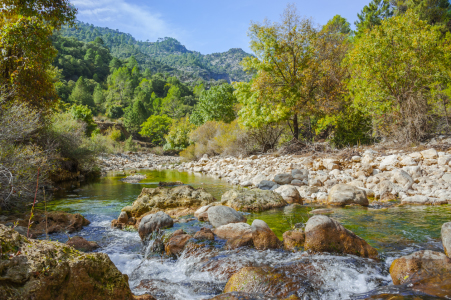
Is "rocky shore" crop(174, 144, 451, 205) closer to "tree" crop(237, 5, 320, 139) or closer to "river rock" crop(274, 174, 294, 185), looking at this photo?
"river rock" crop(274, 174, 294, 185)

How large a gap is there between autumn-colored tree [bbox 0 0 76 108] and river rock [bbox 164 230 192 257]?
770 centimetres

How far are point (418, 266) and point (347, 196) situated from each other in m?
4.49

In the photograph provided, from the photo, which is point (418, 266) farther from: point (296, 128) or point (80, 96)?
point (80, 96)

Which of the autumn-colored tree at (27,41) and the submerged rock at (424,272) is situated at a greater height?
the autumn-colored tree at (27,41)

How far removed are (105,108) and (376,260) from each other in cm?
6912

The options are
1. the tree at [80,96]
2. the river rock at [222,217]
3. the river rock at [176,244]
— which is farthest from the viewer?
the tree at [80,96]

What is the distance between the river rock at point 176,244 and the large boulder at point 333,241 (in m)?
2.20

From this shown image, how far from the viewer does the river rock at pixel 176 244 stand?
480cm

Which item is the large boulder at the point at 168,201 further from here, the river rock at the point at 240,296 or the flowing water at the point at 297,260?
the river rock at the point at 240,296

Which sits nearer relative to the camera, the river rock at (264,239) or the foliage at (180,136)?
the river rock at (264,239)

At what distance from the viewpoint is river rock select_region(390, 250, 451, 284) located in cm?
346

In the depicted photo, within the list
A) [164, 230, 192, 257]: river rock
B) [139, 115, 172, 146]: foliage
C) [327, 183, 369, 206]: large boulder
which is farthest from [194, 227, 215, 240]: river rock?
[139, 115, 172, 146]: foliage

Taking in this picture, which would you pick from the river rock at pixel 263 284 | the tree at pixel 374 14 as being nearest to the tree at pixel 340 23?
the tree at pixel 374 14

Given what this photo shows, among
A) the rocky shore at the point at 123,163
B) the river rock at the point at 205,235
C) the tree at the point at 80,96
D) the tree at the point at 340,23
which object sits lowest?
the rocky shore at the point at 123,163
